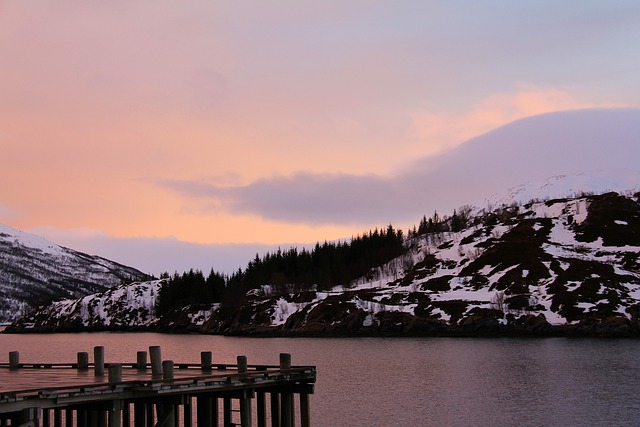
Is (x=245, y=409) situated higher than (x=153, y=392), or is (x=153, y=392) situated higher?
(x=153, y=392)

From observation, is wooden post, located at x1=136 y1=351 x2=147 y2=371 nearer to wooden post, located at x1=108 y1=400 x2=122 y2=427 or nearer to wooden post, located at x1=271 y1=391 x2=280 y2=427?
wooden post, located at x1=271 y1=391 x2=280 y2=427

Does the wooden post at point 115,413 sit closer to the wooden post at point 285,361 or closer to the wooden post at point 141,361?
the wooden post at point 285,361

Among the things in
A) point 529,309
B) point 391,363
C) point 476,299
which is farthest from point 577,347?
point 476,299

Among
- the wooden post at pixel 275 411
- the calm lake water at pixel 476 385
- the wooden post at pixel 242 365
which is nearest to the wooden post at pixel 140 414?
the wooden post at pixel 242 365

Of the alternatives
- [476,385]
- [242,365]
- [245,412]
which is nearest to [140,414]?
[242,365]

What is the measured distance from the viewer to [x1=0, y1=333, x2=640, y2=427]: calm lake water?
5531 cm

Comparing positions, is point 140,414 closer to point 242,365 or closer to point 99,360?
point 99,360

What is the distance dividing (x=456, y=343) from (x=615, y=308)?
4725 centimetres

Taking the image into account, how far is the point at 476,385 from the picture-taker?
2901 inches

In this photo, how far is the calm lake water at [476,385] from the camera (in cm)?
5531

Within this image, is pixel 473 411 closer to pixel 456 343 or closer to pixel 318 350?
pixel 318 350

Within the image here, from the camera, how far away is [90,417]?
96.6 feet

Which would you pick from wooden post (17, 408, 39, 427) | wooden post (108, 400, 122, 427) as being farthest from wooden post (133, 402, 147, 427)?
wooden post (17, 408, 39, 427)

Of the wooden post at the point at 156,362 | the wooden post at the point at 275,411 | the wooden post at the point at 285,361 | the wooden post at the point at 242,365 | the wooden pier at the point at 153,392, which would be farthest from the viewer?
the wooden post at the point at 285,361
